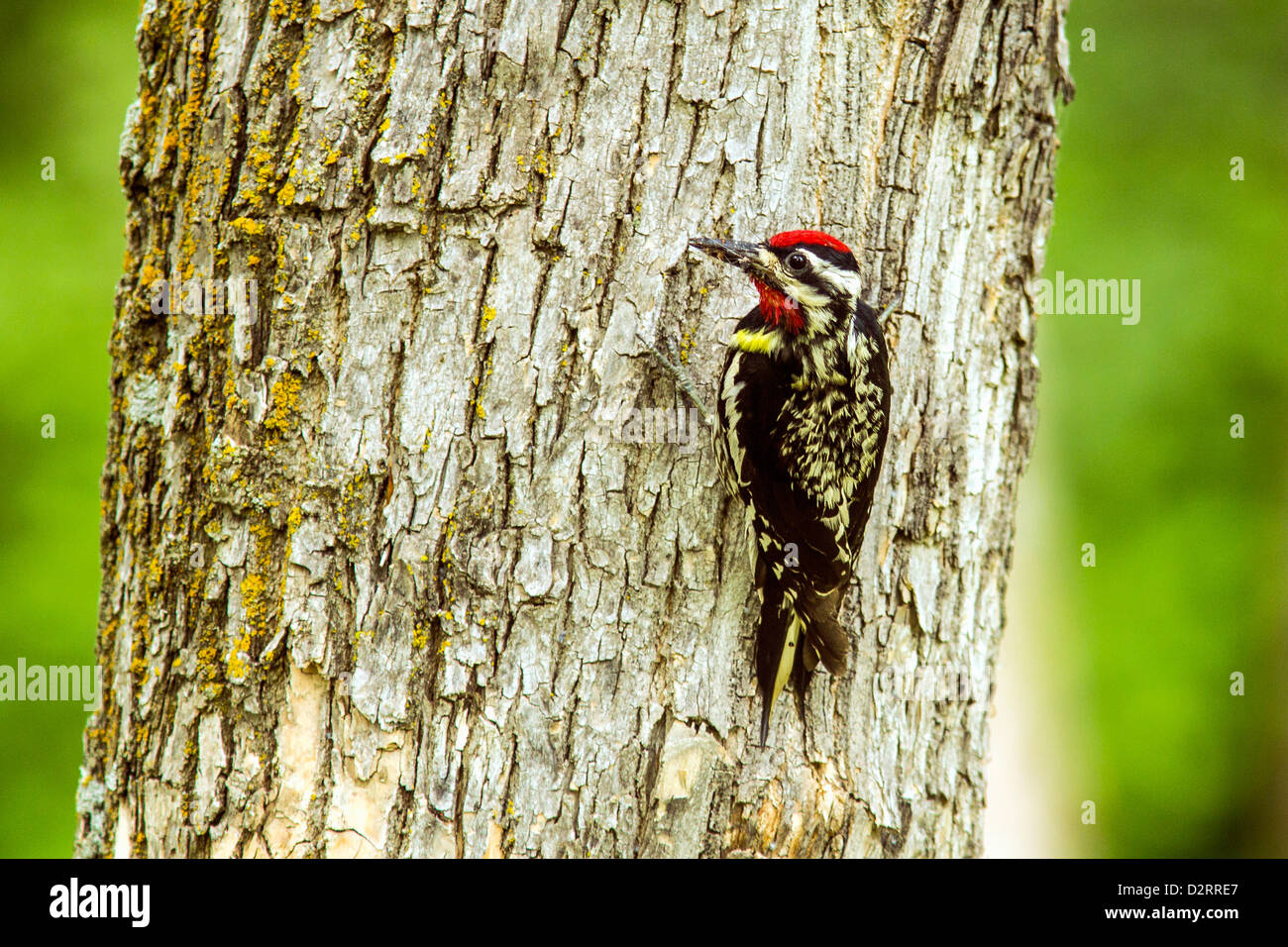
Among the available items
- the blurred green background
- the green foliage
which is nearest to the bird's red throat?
the blurred green background

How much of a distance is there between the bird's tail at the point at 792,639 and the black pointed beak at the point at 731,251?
745 mm

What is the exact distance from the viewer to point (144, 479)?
238 centimetres

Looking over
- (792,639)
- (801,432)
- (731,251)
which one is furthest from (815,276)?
(792,639)

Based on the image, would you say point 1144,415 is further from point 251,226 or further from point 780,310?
point 251,226

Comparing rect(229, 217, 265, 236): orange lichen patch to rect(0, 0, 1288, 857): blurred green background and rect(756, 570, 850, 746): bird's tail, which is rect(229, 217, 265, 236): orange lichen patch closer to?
rect(756, 570, 850, 746): bird's tail

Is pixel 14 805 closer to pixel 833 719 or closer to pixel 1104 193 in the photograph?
pixel 833 719

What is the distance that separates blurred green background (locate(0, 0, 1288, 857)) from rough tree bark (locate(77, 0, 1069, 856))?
440cm

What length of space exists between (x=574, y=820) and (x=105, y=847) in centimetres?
121

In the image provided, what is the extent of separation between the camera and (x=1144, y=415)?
278 inches

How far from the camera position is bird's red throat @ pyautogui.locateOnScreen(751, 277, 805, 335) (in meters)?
Result: 2.48

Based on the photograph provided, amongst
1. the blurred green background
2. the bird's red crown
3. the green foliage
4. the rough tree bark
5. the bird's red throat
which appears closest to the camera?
the rough tree bark

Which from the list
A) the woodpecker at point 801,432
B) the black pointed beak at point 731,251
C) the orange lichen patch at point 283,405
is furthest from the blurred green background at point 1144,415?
the black pointed beak at point 731,251

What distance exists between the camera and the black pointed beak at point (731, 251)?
7.45ft

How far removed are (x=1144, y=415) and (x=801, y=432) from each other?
544cm
